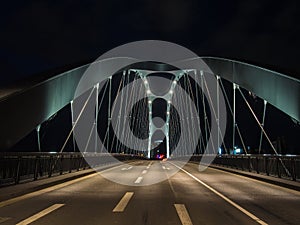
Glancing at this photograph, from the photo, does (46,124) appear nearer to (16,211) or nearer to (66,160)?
(66,160)

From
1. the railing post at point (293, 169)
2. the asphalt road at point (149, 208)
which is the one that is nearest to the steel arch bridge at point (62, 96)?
the asphalt road at point (149, 208)

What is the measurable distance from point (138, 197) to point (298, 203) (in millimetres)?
4058

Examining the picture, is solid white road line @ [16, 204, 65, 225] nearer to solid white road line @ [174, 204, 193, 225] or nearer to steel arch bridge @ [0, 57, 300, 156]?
solid white road line @ [174, 204, 193, 225]

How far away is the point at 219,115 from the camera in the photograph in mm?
34531

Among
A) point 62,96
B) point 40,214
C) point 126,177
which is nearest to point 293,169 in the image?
point 126,177

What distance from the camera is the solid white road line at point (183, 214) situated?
22.1ft

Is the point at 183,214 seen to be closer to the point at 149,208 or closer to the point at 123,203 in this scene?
the point at 149,208

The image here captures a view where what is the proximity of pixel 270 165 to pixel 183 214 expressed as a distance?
37.2 feet

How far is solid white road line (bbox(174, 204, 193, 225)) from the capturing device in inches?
265

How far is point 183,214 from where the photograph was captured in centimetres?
759

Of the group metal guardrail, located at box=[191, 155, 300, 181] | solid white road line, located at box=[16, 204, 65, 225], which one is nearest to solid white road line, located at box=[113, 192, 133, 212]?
solid white road line, located at box=[16, 204, 65, 225]

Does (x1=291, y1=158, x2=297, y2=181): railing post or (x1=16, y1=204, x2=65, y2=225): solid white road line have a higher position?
(x1=291, y1=158, x2=297, y2=181): railing post

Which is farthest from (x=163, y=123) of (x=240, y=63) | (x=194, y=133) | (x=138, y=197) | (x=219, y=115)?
(x=138, y=197)

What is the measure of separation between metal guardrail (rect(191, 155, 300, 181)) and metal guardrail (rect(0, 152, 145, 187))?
370 inches
